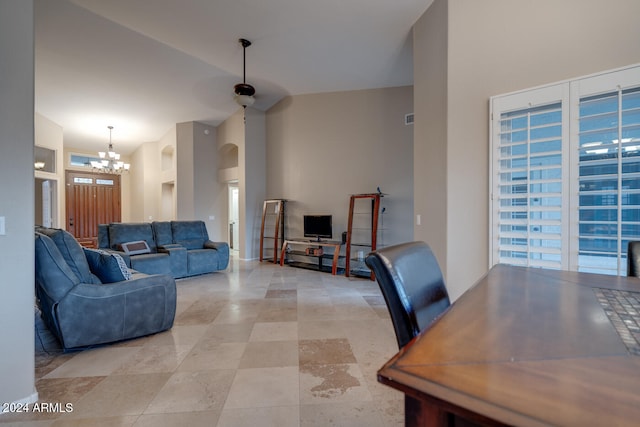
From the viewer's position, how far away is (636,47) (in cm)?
197

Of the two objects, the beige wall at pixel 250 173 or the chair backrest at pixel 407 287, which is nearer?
the chair backrest at pixel 407 287

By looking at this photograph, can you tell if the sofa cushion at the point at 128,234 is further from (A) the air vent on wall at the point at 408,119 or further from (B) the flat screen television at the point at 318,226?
(A) the air vent on wall at the point at 408,119

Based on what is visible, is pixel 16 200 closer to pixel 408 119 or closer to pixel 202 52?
pixel 202 52

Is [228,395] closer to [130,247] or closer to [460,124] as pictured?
[460,124]

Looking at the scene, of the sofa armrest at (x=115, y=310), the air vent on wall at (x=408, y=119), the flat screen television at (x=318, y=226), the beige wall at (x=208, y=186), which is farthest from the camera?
the beige wall at (x=208, y=186)

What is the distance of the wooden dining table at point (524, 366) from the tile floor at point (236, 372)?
3.42 feet

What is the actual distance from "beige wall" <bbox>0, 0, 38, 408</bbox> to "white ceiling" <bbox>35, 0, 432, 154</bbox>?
211cm

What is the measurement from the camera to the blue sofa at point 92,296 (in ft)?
7.35

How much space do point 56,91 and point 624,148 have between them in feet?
26.0

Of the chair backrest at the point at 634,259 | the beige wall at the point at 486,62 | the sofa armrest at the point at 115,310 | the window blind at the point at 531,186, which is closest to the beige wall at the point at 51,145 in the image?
the sofa armrest at the point at 115,310

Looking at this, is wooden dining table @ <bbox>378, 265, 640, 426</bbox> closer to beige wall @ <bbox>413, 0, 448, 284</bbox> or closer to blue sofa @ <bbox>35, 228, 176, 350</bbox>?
beige wall @ <bbox>413, 0, 448, 284</bbox>

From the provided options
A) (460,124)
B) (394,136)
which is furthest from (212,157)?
(460,124)

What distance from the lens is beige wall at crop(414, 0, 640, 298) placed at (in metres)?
2.08

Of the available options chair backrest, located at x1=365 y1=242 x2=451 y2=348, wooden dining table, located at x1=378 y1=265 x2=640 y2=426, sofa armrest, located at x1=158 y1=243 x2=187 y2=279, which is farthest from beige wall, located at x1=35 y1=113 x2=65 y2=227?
wooden dining table, located at x1=378 y1=265 x2=640 y2=426
